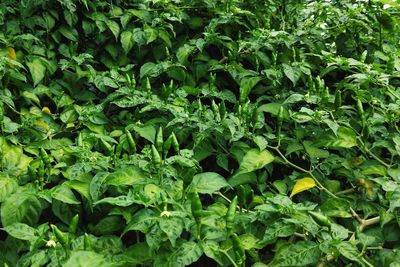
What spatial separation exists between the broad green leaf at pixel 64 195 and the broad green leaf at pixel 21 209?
0.06m

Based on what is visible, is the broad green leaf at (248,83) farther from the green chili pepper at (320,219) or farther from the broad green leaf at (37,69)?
the broad green leaf at (37,69)

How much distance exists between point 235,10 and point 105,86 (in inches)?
29.6

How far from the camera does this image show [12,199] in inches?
59.7

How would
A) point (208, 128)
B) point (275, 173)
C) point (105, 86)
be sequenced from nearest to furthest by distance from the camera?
1. point (208, 128)
2. point (275, 173)
3. point (105, 86)

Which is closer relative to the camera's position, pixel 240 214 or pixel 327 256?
pixel 327 256

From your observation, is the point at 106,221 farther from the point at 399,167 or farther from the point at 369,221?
the point at 399,167

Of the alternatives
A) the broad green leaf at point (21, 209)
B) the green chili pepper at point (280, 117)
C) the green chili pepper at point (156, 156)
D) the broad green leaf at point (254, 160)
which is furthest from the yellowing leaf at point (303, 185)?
the broad green leaf at point (21, 209)

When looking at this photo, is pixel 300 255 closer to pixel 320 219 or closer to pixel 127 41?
pixel 320 219

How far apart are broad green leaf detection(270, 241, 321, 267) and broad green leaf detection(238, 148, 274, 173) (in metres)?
0.36

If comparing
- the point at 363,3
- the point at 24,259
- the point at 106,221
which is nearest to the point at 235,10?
the point at 363,3

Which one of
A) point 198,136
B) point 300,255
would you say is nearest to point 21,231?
point 198,136

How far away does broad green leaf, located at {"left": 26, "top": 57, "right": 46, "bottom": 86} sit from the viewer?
89.5 inches

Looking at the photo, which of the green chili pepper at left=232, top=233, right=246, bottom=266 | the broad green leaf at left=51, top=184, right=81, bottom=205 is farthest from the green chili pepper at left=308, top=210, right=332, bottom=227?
the broad green leaf at left=51, top=184, right=81, bottom=205

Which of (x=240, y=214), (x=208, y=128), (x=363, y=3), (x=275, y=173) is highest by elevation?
(x=363, y=3)
